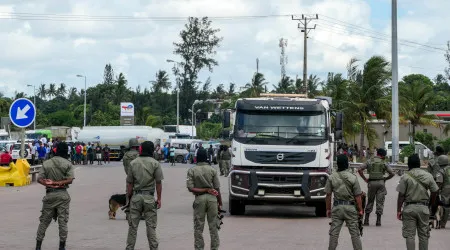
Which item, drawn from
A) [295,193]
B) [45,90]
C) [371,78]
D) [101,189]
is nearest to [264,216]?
[295,193]

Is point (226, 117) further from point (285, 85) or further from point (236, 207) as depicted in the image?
point (285, 85)

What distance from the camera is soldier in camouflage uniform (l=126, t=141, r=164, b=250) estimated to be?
12078 mm

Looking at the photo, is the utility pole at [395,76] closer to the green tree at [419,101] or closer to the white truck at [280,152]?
the green tree at [419,101]

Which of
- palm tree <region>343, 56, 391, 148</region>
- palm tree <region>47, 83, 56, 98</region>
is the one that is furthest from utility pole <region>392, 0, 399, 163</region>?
palm tree <region>47, 83, 56, 98</region>

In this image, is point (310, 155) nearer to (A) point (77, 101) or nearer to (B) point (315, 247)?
(B) point (315, 247)

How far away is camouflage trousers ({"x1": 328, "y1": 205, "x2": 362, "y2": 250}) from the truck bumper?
7886 mm

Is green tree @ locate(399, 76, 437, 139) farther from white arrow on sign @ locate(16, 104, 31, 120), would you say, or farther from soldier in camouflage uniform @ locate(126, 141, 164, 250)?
soldier in camouflage uniform @ locate(126, 141, 164, 250)

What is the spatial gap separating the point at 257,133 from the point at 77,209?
5.28 meters

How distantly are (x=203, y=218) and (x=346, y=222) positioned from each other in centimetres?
207

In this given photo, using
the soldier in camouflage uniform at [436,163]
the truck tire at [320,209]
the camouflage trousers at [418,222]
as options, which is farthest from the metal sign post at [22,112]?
the camouflage trousers at [418,222]

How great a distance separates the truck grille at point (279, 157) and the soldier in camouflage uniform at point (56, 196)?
754 cm

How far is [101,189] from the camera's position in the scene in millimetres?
31156

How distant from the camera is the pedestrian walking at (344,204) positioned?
11.9m

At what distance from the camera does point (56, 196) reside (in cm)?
1297
